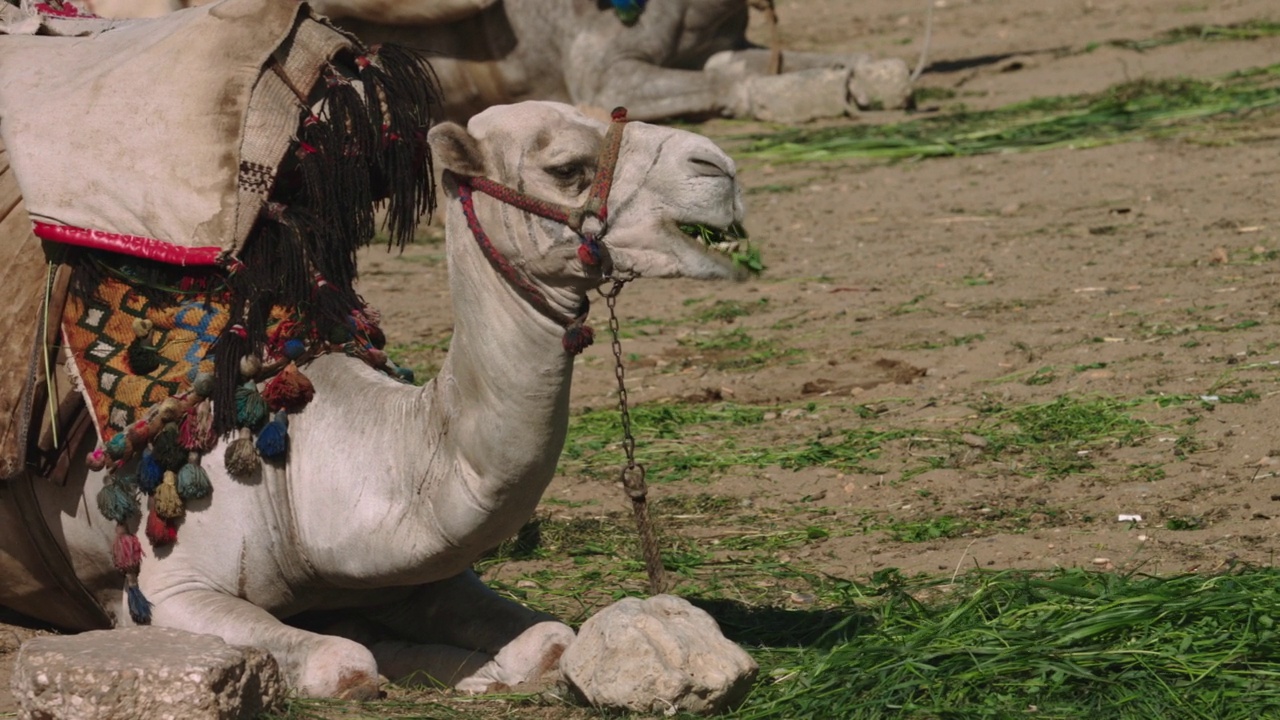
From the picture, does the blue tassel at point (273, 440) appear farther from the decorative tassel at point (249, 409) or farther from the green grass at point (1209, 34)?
the green grass at point (1209, 34)

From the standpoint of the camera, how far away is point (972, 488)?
5867 millimetres

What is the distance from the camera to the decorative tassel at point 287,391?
4539mm

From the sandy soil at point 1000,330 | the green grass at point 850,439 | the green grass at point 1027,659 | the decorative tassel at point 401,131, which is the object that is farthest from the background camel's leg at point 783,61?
the green grass at point 1027,659

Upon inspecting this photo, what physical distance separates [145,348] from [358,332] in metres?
0.53

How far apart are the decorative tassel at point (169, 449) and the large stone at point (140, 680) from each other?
607 mm

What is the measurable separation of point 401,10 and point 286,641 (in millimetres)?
7808

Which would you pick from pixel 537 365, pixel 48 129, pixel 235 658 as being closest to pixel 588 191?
pixel 537 365

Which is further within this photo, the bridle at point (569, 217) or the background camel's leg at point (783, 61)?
the background camel's leg at point (783, 61)

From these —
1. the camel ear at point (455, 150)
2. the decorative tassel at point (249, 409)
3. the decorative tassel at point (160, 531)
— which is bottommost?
the decorative tassel at point (160, 531)

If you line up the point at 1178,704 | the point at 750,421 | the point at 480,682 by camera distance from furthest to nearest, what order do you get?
the point at 750,421 → the point at 480,682 → the point at 1178,704

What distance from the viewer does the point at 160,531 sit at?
14.9 ft

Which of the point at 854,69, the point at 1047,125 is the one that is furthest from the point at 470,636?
the point at 854,69

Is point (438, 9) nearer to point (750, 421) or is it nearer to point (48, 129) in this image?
point (750, 421)

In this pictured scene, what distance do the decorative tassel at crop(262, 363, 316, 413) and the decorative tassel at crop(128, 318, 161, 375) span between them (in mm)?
300
